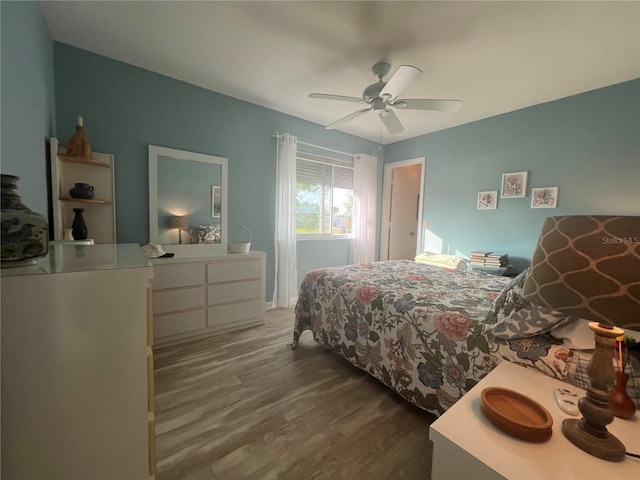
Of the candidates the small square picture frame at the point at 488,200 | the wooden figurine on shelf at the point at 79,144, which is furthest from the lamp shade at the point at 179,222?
the small square picture frame at the point at 488,200

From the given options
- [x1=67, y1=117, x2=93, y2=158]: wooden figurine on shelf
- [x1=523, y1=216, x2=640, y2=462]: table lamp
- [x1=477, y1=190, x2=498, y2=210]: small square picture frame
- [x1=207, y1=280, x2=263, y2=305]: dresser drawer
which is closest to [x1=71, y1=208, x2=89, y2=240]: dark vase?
[x1=67, y1=117, x2=93, y2=158]: wooden figurine on shelf

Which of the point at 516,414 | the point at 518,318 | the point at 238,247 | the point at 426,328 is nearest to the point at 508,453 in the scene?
the point at 516,414

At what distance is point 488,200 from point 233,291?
3.33 meters

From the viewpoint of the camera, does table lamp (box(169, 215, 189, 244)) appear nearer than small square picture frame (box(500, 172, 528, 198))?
Yes

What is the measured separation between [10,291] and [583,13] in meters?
3.11

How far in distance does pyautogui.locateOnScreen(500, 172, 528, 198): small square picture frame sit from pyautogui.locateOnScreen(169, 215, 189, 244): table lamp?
3.76 m

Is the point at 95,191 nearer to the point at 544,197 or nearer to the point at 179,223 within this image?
the point at 179,223

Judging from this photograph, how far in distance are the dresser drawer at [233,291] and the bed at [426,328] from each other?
69 centimetres

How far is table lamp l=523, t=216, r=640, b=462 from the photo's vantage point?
0.57m

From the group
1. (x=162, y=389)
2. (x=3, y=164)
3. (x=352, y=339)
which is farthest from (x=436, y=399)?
(x=3, y=164)

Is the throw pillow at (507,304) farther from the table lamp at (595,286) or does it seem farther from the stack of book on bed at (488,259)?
the stack of book on bed at (488,259)

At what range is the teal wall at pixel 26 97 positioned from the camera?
105 cm

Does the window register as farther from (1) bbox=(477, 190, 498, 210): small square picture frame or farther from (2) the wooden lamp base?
(2) the wooden lamp base

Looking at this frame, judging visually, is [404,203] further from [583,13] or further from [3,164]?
[3,164]
